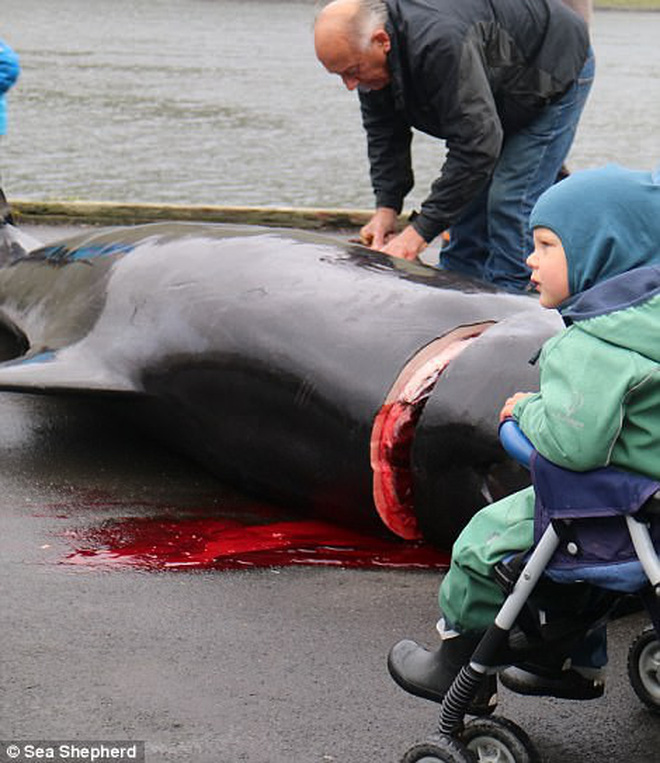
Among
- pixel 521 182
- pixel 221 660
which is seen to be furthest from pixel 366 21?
pixel 221 660

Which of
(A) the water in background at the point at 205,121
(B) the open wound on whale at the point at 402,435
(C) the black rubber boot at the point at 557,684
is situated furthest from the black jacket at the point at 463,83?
(A) the water in background at the point at 205,121

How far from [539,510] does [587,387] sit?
36 centimetres

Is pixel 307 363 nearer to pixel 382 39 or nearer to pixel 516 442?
pixel 382 39

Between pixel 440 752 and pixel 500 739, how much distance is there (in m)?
0.17

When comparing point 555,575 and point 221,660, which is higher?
point 555,575

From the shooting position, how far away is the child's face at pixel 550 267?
10.8 feet

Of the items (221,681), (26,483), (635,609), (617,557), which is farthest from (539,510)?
(26,483)

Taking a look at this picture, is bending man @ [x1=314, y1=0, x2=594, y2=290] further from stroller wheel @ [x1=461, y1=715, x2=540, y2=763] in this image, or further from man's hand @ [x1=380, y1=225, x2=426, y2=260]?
stroller wheel @ [x1=461, y1=715, x2=540, y2=763]

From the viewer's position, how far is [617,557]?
3.20 metres

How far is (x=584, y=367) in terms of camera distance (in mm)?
3105

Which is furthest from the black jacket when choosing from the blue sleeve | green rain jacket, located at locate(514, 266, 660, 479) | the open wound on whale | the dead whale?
green rain jacket, located at locate(514, 266, 660, 479)

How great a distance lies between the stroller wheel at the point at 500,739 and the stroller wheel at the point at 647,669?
578 mm

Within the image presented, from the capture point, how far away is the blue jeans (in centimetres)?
706

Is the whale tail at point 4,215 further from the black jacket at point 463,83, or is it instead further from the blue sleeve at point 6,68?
the black jacket at point 463,83
